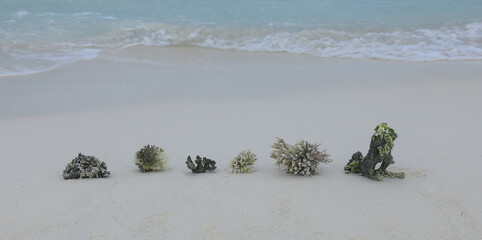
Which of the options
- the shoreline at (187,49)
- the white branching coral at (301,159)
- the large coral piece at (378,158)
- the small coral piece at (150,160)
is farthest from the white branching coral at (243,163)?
the shoreline at (187,49)

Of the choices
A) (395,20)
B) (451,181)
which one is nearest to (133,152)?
(451,181)

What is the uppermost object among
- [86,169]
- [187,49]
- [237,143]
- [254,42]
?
[254,42]

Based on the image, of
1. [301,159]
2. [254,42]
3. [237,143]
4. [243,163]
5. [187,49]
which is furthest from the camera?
[254,42]

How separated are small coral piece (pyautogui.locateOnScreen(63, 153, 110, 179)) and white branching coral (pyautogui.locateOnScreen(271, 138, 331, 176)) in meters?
1.76

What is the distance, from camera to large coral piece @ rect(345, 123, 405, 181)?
4.82m

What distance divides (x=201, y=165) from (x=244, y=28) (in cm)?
Result: 790

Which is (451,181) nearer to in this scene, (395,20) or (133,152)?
(133,152)

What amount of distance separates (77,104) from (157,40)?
4.54 meters

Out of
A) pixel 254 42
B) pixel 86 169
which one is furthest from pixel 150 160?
pixel 254 42

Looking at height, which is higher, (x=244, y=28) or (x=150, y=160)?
(x=244, y=28)

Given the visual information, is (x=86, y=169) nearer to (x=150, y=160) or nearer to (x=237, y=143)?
(x=150, y=160)

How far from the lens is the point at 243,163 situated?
5242 millimetres

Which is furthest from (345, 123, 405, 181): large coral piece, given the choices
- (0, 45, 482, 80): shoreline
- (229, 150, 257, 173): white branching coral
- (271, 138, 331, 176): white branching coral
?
(0, 45, 482, 80): shoreline

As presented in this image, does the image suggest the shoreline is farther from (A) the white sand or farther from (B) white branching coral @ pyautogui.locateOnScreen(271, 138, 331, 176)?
(B) white branching coral @ pyautogui.locateOnScreen(271, 138, 331, 176)
